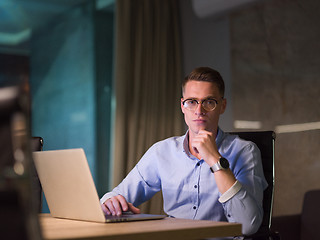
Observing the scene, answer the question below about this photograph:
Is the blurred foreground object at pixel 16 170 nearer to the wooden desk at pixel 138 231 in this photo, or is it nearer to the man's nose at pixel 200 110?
the wooden desk at pixel 138 231

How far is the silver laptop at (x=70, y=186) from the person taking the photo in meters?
1.47

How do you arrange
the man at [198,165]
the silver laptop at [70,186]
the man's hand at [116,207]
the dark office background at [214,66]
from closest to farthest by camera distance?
the silver laptop at [70,186] < the man's hand at [116,207] < the man at [198,165] < the dark office background at [214,66]

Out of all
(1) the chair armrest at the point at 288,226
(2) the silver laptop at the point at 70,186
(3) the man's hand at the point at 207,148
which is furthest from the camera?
(1) the chair armrest at the point at 288,226

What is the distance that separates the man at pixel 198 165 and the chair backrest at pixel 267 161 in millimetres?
92

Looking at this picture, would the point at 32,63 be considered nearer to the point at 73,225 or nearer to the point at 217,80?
the point at 217,80

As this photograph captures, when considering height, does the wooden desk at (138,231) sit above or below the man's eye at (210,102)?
below

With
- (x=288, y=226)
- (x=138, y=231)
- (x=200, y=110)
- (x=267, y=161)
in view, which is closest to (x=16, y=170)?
(x=138, y=231)

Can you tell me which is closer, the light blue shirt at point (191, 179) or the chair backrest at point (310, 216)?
the light blue shirt at point (191, 179)

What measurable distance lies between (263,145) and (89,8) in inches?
115

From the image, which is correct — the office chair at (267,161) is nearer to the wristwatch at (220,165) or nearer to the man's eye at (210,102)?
the man's eye at (210,102)

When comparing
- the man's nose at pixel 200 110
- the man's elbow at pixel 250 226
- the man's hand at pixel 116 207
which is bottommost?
the man's elbow at pixel 250 226

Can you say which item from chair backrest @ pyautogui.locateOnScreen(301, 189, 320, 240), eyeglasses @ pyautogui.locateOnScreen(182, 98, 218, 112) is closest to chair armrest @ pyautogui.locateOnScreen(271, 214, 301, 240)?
chair backrest @ pyautogui.locateOnScreen(301, 189, 320, 240)

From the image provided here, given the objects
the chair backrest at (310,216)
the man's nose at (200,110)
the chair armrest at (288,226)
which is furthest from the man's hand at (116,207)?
the chair backrest at (310,216)

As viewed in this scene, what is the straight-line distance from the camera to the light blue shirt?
6.55 feet
